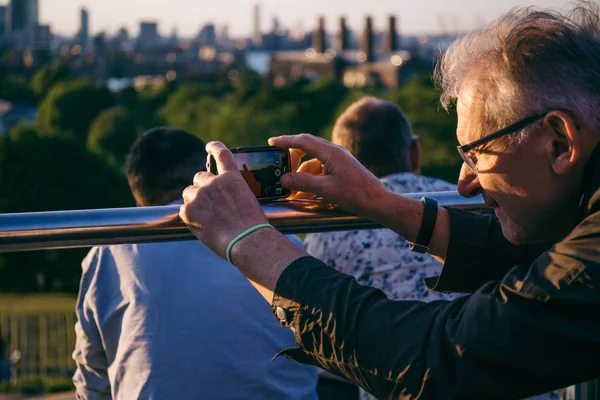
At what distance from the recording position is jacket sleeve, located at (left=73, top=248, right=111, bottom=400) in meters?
2.59

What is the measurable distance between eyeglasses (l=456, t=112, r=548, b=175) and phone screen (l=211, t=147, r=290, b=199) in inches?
13.8

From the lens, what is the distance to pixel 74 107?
70938mm

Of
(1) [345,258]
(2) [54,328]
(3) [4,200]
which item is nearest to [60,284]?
(3) [4,200]

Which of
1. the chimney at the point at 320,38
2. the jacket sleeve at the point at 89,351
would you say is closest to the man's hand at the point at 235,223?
the jacket sleeve at the point at 89,351

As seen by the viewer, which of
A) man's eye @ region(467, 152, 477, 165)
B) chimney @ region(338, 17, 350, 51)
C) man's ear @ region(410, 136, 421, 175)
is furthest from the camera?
chimney @ region(338, 17, 350, 51)

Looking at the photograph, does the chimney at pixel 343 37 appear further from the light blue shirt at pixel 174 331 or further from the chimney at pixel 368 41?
the light blue shirt at pixel 174 331

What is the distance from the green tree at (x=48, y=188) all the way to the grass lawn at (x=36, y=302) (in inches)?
11.0

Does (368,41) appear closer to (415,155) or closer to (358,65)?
(358,65)

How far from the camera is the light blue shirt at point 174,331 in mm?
2469

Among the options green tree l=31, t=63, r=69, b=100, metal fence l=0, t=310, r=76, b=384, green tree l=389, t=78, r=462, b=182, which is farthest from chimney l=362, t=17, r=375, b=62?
metal fence l=0, t=310, r=76, b=384

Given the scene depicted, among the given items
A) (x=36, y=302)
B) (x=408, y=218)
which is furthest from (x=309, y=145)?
(x=36, y=302)

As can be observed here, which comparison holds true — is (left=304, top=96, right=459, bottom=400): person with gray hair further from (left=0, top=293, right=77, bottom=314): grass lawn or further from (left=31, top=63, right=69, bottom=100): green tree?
(left=31, top=63, right=69, bottom=100): green tree

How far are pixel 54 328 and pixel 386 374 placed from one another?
2394 cm

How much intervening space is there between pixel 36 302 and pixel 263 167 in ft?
101
